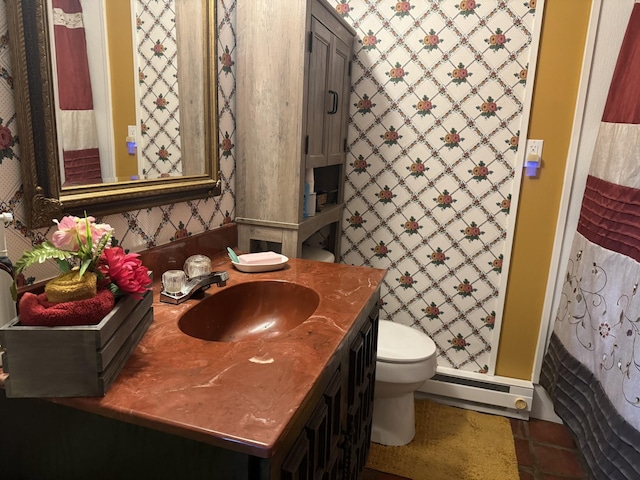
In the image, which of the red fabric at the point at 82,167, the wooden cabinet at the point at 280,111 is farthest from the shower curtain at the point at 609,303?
the red fabric at the point at 82,167

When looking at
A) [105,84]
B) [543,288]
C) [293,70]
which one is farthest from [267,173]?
[543,288]

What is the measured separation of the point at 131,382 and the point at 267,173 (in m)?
1.07

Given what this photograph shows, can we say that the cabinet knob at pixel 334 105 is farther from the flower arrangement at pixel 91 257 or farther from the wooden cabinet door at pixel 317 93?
the flower arrangement at pixel 91 257

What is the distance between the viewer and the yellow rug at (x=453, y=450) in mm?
1838

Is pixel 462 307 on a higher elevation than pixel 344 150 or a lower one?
lower

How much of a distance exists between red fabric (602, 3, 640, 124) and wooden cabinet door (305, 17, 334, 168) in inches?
44.2

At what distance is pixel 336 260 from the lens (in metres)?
2.33

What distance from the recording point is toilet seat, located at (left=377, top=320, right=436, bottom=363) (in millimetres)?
1832

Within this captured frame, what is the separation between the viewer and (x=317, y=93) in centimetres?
176

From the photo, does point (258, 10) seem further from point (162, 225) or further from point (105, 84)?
point (162, 225)

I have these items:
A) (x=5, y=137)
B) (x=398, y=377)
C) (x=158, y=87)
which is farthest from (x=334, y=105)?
(x=5, y=137)

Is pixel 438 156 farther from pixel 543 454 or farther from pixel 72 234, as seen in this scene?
pixel 72 234

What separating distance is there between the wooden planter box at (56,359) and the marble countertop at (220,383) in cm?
3

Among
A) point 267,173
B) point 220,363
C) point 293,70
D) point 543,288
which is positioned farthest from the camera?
Answer: point 543,288
